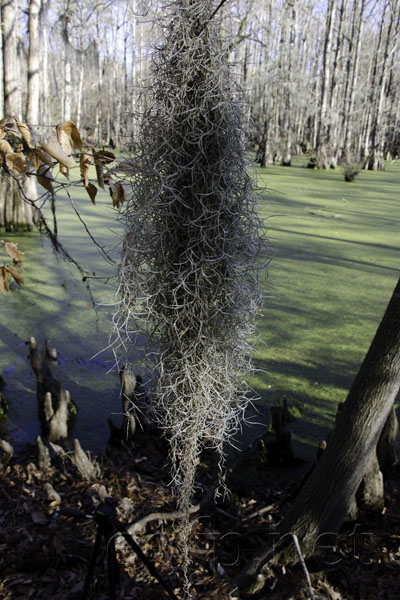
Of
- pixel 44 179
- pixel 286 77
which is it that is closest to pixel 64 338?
pixel 44 179

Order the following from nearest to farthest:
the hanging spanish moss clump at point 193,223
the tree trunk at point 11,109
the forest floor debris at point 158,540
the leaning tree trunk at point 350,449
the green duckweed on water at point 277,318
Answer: the hanging spanish moss clump at point 193,223
the leaning tree trunk at point 350,449
the forest floor debris at point 158,540
the green duckweed on water at point 277,318
the tree trunk at point 11,109

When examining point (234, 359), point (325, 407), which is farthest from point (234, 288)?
point (325, 407)

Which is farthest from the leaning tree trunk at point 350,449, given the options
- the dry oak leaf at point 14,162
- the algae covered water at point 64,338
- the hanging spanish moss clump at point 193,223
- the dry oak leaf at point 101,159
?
the dry oak leaf at point 14,162

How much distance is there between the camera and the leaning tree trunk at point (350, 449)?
1993mm

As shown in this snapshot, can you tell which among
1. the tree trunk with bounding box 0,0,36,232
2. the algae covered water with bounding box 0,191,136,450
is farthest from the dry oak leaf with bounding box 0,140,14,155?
the tree trunk with bounding box 0,0,36,232

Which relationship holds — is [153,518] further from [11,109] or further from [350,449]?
[11,109]

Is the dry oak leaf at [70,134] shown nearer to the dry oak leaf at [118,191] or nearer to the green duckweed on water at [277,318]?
the dry oak leaf at [118,191]

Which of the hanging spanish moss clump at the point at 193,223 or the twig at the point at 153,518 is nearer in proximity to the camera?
the hanging spanish moss clump at the point at 193,223

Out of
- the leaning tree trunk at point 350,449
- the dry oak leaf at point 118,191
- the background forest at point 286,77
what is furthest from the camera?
the background forest at point 286,77

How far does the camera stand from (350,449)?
2078mm

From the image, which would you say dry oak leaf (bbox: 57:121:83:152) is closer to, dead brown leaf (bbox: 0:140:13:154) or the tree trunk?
dead brown leaf (bbox: 0:140:13:154)

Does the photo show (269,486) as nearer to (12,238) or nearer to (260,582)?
(260,582)

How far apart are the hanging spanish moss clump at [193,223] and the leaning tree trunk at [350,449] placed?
0.62 m

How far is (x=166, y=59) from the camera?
4.57 feet
